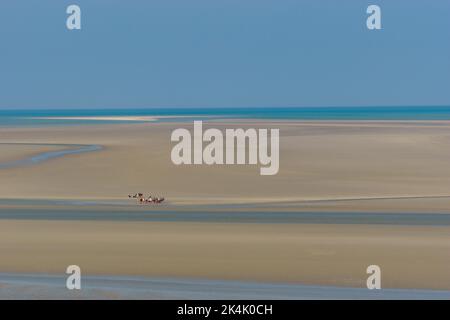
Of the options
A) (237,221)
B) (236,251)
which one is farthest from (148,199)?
(236,251)

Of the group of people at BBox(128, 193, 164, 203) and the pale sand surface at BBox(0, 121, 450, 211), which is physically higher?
the pale sand surface at BBox(0, 121, 450, 211)

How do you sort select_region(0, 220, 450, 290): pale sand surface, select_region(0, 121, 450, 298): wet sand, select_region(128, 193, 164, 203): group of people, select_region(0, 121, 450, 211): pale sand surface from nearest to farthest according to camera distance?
1. select_region(0, 220, 450, 290): pale sand surface
2. select_region(0, 121, 450, 298): wet sand
3. select_region(128, 193, 164, 203): group of people
4. select_region(0, 121, 450, 211): pale sand surface

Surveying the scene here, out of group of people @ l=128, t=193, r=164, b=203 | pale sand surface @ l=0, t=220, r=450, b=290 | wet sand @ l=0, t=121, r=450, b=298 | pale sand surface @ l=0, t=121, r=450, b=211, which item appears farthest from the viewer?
pale sand surface @ l=0, t=121, r=450, b=211

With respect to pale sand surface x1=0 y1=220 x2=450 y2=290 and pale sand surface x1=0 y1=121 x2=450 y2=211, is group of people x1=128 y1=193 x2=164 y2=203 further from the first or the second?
pale sand surface x1=0 y1=220 x2=450 y2=290

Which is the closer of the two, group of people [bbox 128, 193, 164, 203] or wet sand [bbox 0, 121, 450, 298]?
wet sand [bbox 0, 121, 450, 298]

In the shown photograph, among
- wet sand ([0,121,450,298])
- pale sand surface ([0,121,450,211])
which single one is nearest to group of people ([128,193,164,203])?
wet sand ([0,121,450,298])

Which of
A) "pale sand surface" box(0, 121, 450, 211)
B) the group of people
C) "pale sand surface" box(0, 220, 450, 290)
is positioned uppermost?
"pale sand surface" box(0, 121, 450, 211)

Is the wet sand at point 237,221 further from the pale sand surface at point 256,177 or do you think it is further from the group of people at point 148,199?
the group of people at point 148,199

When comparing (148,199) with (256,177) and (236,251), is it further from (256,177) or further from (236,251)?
(236,251)
